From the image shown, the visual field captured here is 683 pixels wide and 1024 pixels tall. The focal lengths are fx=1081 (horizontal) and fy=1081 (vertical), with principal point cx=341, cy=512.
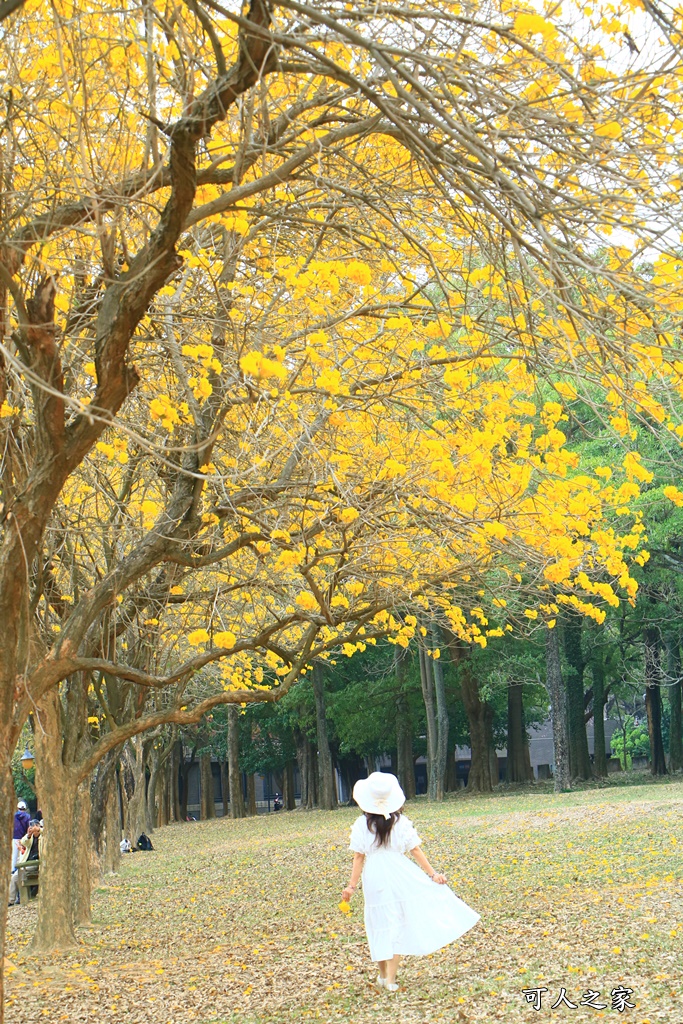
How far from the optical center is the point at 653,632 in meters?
32.6

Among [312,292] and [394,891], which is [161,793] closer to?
[394,891]

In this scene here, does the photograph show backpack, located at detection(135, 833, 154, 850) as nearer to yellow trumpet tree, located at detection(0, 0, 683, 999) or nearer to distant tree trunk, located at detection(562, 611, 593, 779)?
distant tree trunk, located at detection(562, 611, 593, 779)

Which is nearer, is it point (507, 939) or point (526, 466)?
point (526, 466)

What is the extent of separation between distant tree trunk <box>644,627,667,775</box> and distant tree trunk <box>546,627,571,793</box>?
11.2 ft

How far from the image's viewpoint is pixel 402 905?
269 inches

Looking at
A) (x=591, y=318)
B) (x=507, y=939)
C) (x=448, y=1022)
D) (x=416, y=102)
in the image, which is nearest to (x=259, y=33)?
(x=416, y=102)

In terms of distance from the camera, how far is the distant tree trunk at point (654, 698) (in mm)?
31188

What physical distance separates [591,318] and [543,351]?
1.07 meters

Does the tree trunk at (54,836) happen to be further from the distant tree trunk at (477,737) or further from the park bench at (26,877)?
the distant tree trunk at (477,737)

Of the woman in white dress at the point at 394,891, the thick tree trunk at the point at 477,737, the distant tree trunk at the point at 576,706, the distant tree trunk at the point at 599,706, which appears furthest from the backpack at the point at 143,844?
the woman in white dress at the point at 394,891

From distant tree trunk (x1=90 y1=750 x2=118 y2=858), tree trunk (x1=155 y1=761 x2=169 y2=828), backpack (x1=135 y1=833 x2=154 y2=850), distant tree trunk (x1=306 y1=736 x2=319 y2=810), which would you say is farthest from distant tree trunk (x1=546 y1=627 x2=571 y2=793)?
distant tree trunk (x1=90 y1=750 x2=118 y2=858)

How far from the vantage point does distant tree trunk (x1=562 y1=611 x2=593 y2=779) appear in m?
32.3

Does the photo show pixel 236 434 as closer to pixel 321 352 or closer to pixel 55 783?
pixel 321 352

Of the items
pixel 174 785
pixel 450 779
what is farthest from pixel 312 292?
pixel 174 785
